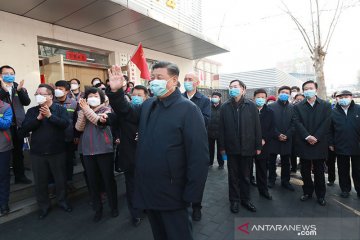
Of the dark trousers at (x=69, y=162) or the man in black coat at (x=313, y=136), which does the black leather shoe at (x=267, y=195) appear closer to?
the man in black coat at (x=313, y=136)

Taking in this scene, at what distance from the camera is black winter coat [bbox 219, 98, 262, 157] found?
3750 millimetres

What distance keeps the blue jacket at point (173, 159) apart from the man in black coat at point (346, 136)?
354 centimetres

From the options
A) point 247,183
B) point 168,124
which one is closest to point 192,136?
point 168,124

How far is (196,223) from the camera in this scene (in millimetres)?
3492

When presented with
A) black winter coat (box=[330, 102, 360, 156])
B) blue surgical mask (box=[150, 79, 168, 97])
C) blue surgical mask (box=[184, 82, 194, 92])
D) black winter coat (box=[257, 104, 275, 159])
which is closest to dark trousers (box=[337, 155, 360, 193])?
black winter coat (box=[330, 102, 360, 156])

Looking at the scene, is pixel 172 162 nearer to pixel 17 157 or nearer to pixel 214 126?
pixel 17 157

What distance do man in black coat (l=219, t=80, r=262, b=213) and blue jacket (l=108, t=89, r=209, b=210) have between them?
1.84 metres

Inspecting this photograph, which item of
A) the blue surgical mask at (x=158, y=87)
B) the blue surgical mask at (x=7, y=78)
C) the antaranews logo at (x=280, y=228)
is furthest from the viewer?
the blue surgical mask at (x=7, y=78)

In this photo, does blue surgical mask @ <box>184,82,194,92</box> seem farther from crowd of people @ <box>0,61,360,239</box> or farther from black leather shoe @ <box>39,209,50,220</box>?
black leather shoe @ <box>39,209,50,220</box>

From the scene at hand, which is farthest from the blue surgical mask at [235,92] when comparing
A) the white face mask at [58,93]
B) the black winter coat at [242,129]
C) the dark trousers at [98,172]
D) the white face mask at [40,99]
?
the white face mask at [58,93]

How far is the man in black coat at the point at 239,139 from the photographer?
12.3 ft

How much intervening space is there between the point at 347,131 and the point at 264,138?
4.76 feet

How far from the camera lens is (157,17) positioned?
21.2 ft

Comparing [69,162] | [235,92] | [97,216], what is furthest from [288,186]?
[69,162]
